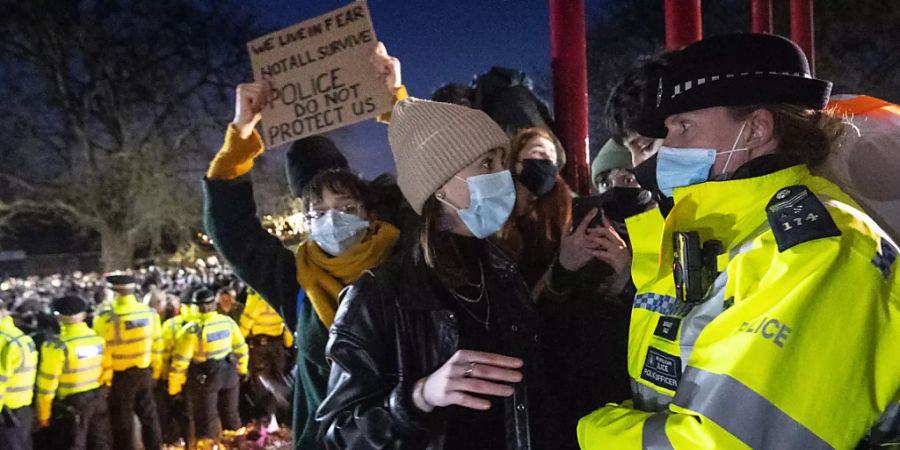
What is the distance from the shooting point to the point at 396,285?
5.64 ft

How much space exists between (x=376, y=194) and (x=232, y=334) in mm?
4886

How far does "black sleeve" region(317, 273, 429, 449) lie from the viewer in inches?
59.4

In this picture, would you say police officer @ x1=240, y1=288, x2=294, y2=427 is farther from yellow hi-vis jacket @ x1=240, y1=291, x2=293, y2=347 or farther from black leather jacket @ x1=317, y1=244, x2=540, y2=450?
black leather jacket @ x1=317, y1=244, x2=540, y2=450

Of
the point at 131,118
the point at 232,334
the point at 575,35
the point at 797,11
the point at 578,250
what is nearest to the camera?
the point at 578,250

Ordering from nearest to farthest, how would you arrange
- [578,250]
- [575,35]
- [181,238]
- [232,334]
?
[578,250], [575,35], [232,334], [181,238]

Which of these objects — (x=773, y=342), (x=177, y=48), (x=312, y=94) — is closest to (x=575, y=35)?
(x=312, y=94)

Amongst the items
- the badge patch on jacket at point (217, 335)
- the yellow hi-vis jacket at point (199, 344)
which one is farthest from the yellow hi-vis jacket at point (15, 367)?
the badge patch on jacket at point (217, 335)

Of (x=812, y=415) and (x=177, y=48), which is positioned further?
(x=177, y=48)

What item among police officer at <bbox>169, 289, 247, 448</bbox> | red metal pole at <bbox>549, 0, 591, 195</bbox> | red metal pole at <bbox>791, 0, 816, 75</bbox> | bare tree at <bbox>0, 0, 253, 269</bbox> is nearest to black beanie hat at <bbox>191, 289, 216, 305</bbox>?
police officer at <bbox>169, 289, 247, 448</bbox>

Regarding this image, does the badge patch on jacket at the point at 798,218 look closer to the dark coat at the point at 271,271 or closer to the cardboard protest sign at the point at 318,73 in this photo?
the dark coat at the point at 271,271

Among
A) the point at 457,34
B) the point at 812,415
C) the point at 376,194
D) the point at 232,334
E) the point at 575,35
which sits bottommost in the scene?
the point at 232,334

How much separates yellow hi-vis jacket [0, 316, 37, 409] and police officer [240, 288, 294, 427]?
8.11 ft

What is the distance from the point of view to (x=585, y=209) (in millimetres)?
2396

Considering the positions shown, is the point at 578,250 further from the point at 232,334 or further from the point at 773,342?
the point at 232,334
